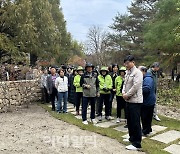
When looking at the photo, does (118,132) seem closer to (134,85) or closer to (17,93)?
(134,85)

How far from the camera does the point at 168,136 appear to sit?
4879mm

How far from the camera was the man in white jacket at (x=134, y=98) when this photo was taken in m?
4.04

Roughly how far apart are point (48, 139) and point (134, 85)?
1.97m

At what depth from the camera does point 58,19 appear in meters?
31.0

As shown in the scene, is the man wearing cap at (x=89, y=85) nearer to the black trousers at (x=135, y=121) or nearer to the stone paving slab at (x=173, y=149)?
the black trousers at (x=135, y=121)

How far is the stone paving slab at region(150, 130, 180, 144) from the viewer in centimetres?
465

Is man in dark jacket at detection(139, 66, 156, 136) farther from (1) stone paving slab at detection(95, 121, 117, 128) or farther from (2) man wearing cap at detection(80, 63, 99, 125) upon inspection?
(2) man wearing cap at detection(80, 63, 99, 125)

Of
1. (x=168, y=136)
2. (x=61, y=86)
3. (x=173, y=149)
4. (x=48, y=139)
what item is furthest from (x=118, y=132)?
(x=61, y=86)

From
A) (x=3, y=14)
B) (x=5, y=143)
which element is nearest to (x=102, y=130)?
(x=5, y=143)

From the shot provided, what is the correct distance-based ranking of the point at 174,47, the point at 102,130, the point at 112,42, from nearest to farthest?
the point at 102,130
the point at 174,47
the point at 112,42

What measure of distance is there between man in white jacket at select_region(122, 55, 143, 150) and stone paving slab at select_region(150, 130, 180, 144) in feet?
2.45

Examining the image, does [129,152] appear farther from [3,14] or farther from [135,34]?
[135,34]

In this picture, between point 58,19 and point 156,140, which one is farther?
point 58,19

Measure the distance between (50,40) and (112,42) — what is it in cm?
695
